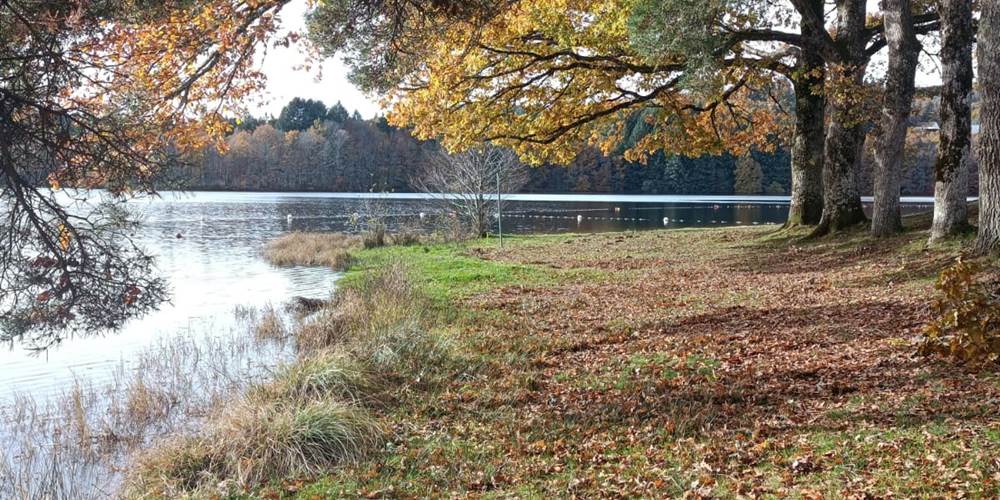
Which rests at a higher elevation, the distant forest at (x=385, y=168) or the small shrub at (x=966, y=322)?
the distant forest at (x=385, y=168)

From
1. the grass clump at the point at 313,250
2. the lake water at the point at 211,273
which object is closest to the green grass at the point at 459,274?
the grass clump at the point at 313,250

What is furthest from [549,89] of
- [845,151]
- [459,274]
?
[845,151]

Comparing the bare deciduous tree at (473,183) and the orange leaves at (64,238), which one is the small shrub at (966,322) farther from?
the bare deciduous tree at (473,183)

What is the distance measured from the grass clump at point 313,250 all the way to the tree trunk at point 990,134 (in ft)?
64.5

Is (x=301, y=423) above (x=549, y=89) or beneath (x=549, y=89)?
beneath

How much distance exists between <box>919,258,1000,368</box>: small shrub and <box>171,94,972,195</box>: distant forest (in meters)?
86.5

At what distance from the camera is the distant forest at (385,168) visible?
93144mm

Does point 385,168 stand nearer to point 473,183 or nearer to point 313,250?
point 473,183

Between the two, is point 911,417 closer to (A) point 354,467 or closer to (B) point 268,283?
(A) point 354,467

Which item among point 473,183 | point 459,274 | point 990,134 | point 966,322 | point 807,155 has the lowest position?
point 459,274

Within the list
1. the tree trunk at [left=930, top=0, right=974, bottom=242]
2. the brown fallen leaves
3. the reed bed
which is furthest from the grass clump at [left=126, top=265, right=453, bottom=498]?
the tree trunk at [left=930, top=0, right=974, bottom=242]

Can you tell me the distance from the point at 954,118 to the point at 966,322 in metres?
7.71

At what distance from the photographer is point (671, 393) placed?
23.4ft

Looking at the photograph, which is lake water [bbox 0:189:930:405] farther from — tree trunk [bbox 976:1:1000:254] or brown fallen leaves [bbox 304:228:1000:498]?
tree trunk [bbox 976:1:1000:254]
